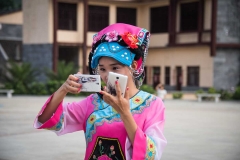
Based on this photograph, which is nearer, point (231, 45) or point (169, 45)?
point (231, 45)

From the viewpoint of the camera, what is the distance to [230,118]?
13.9 meters

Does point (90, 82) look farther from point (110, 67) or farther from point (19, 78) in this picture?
point (19, 78)

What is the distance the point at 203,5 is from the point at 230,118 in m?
18.5

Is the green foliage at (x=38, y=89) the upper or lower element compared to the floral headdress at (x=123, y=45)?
lower

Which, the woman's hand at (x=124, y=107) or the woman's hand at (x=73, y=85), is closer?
the woman's hand at (x=124, y=107)

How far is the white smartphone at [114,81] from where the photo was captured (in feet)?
8.08

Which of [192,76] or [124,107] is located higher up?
[124,107]

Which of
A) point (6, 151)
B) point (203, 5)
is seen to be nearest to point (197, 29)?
point (203, 5)

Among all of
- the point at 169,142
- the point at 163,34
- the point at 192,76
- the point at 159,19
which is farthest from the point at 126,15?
the point at 169,142

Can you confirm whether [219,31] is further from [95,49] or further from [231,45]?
[95,49]

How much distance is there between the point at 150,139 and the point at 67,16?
30.8m

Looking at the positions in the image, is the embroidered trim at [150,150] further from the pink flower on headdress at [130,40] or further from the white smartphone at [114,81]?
the pink flower on headdress at [130,40]

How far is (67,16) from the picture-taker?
32781 mm

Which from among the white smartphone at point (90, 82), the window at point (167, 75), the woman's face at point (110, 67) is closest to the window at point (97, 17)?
the window at point (167, 75)
